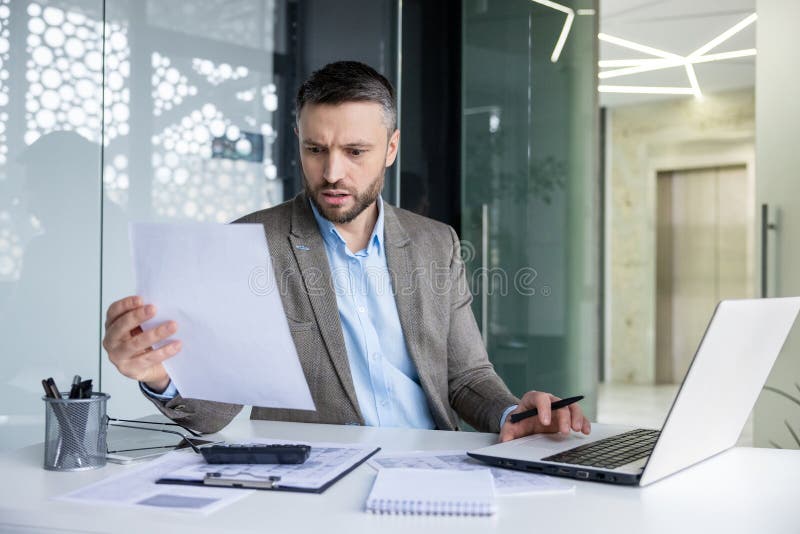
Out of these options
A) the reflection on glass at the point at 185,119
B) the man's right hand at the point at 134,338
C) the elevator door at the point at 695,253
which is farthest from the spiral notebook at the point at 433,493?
the elevator door at the point at 695,253

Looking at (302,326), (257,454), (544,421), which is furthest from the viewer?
(302,326)

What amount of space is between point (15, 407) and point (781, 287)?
3400 mm

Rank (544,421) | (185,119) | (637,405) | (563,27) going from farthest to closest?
(637,405) < (563,27) < (185,119) < (544,421)

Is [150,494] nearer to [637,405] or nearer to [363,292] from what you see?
[363,292]

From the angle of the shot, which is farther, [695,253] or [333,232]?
[695,253]

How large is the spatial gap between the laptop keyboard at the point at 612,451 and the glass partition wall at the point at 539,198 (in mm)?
2796

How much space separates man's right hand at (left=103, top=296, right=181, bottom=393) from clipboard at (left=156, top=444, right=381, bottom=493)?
0.61 ft

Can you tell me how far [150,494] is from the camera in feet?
3.51

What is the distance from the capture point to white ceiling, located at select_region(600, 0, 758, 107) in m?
5.55

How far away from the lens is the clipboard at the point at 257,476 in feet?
3.56

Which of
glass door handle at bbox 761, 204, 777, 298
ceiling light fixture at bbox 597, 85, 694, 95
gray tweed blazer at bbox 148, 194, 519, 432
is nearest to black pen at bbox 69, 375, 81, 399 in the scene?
gray tweed blazer at bbox 148, 194, 519, 432

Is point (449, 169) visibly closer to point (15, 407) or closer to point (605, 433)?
point (15, 407)

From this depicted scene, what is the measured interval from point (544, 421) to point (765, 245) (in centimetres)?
306

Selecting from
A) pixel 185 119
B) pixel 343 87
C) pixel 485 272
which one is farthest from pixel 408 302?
pixel 485 272
